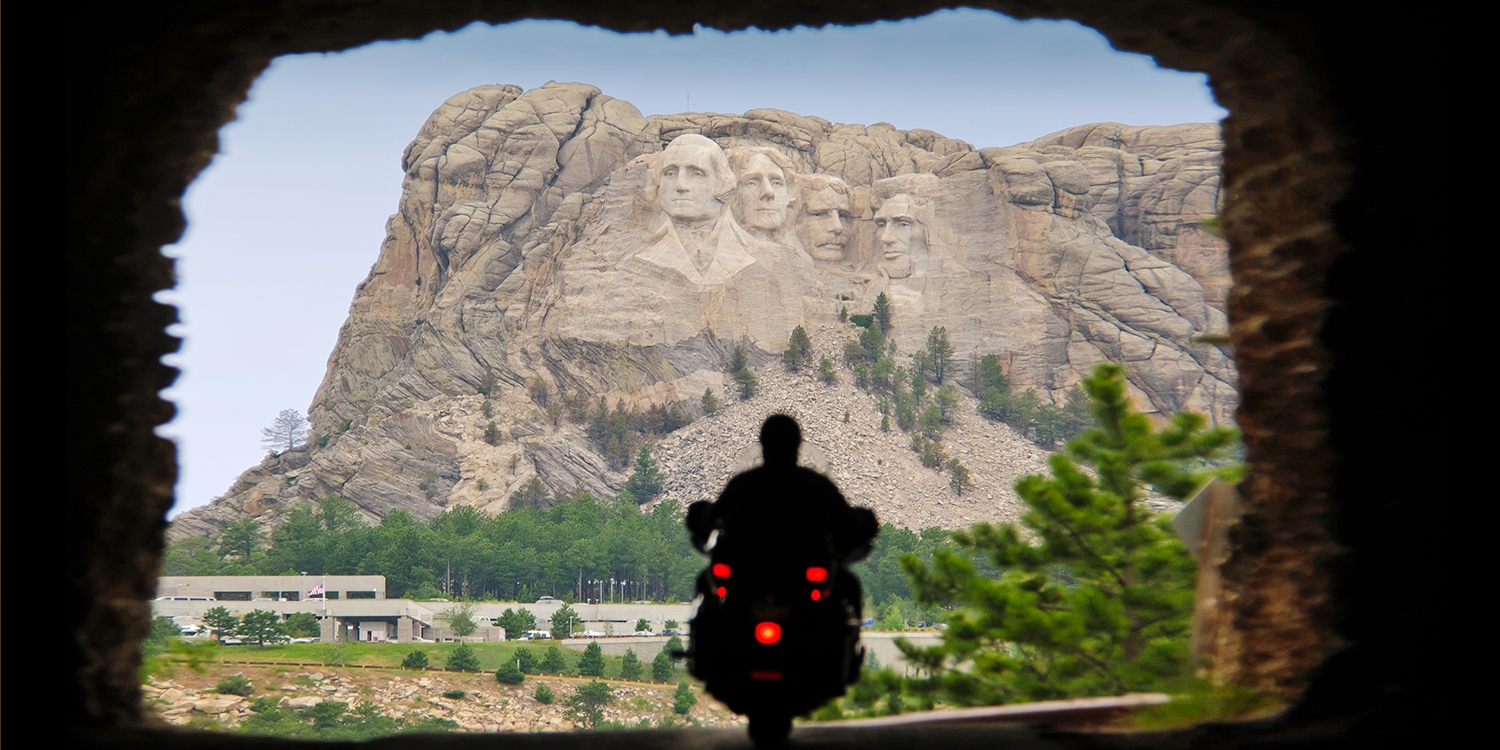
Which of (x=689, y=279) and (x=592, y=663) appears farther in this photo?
(x=689, y=279)

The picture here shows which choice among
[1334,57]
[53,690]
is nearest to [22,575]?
[53,690]

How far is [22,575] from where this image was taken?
167 inches

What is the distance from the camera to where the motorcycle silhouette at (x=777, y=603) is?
371 cm

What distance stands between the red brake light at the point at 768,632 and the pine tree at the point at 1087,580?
6153 millimetres

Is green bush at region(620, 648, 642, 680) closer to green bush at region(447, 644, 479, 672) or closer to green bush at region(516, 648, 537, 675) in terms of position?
green bush at region(516, 648, 537, 675)

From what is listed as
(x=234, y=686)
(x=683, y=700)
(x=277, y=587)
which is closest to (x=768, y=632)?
(x=683, y=700)

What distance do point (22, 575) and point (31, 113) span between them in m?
1.55

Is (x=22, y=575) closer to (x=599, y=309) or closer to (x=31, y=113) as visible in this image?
(x=31, y=113)

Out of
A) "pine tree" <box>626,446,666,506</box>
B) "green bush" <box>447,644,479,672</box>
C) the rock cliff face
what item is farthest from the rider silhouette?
"pine tree" <box>626,446,666,506</box>

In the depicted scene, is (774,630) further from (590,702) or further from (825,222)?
(825,222)

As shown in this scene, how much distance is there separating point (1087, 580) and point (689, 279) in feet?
328

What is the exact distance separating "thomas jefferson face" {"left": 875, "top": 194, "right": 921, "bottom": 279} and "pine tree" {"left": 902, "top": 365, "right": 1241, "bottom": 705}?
107045mm

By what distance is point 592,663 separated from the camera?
75.2m

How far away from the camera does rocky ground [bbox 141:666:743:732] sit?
226 feet
